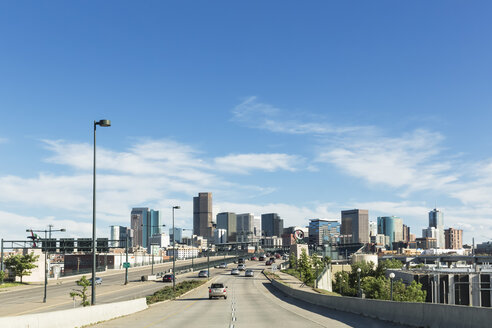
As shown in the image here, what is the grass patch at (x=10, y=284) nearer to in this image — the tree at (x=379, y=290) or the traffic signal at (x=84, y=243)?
the traffic signal at (x=84, y=243)

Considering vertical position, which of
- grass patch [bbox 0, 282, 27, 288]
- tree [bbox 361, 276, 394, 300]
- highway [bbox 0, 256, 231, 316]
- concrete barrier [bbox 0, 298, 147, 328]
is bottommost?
tree [bbox 361, 276, 394, 300]

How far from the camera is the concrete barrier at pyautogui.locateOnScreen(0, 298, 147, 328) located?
1703 centimetres

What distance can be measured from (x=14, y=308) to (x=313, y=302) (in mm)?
30606

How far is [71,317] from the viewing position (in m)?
22.0

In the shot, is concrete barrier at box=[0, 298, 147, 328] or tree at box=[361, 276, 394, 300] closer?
concrete barrier at box=[0, 298, 147, 328]

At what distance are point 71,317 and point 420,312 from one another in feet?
48.8

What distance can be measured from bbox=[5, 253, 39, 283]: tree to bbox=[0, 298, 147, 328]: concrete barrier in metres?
59.6

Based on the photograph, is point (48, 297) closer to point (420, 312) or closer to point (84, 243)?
point (84, 243)

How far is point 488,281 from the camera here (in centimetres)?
11062

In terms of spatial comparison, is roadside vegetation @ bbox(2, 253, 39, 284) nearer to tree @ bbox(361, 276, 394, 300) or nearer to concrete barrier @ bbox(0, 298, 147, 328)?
concrete barrier @ bbox(0, 298, 147, 328)

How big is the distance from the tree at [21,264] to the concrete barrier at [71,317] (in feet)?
196

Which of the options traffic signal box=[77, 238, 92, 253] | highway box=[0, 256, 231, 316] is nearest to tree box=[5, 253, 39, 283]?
highway box=[0, 256, 231, 316]

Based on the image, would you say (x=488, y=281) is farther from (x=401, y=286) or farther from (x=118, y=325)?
(x=118, y=325)

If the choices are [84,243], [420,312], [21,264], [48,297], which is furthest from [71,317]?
[84,243]
